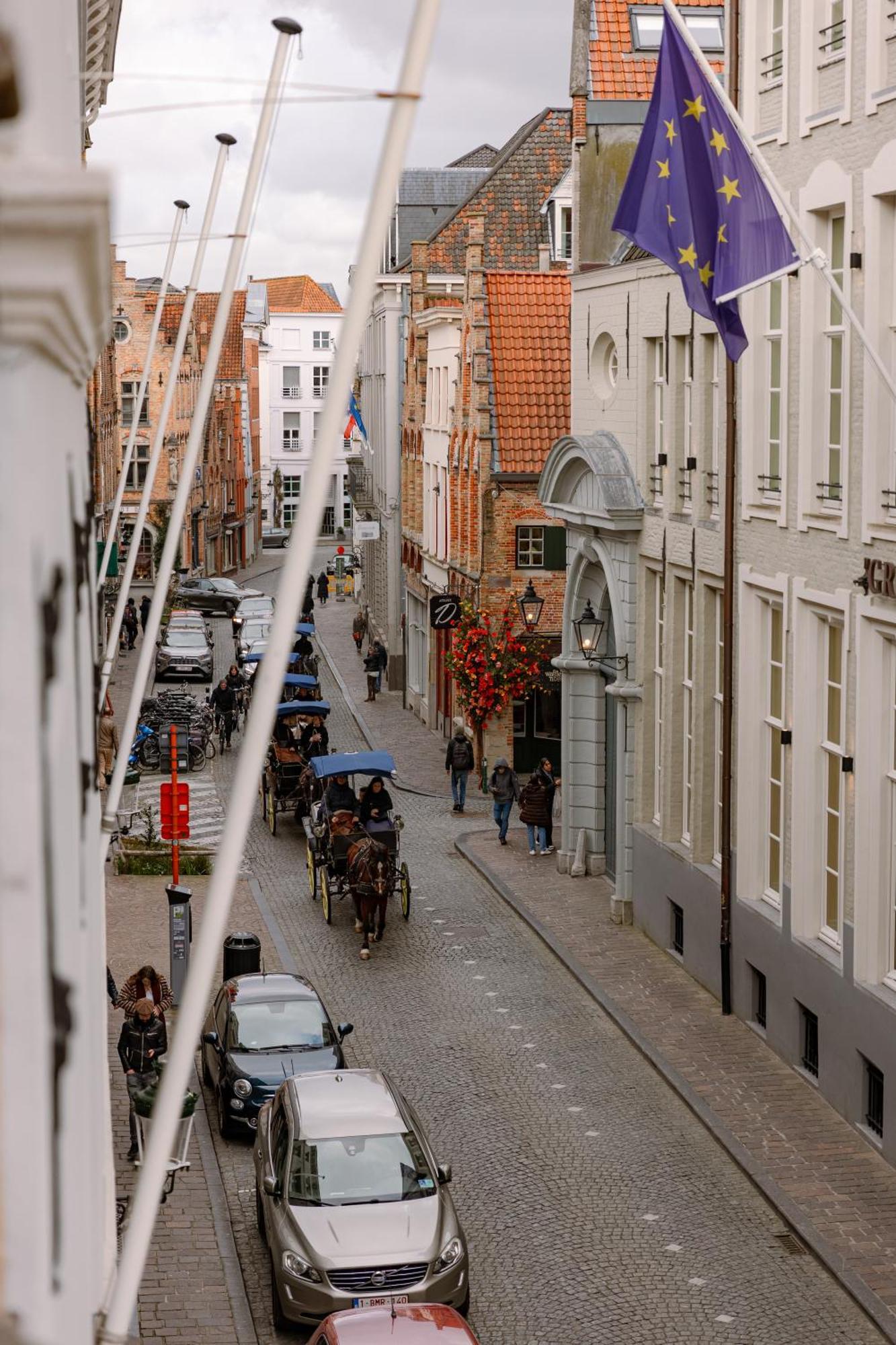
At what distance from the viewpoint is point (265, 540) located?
119875mm

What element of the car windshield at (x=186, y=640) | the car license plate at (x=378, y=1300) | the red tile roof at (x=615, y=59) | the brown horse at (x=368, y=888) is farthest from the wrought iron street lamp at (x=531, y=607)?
the car windshield at (x=186, y=640)

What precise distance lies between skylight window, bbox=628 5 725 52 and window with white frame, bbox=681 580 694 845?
9.32 metres

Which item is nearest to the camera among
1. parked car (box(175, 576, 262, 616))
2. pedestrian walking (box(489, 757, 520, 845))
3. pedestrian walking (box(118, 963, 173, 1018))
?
pedestrian walking (box(118, 963, 173, 1018))

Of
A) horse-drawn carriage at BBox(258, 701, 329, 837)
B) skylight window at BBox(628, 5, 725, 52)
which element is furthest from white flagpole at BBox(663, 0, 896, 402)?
horse-drawn carriage at BBox(258, 701, 329, 837)

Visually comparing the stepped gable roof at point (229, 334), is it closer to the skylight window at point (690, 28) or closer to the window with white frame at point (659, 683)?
the skylight window at point (690, 28)

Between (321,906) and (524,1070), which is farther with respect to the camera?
(321,906)

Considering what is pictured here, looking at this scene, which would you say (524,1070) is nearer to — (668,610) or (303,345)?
(668,610)

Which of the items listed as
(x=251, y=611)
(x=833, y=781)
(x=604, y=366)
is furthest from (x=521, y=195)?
(x=833, y=781)

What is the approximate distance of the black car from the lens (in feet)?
53.5

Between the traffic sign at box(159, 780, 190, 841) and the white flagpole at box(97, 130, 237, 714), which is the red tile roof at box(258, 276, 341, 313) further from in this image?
the white flagpole at box(97, 130, 237, 714)

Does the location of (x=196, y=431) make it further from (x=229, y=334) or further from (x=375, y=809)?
(x=229, y=334)

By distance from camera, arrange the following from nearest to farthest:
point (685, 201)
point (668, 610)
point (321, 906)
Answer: point (685, 201), point (668, 610), point (321, 906)

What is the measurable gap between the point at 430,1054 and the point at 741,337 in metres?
8.60

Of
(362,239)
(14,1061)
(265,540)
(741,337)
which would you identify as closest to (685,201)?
(741,337)
